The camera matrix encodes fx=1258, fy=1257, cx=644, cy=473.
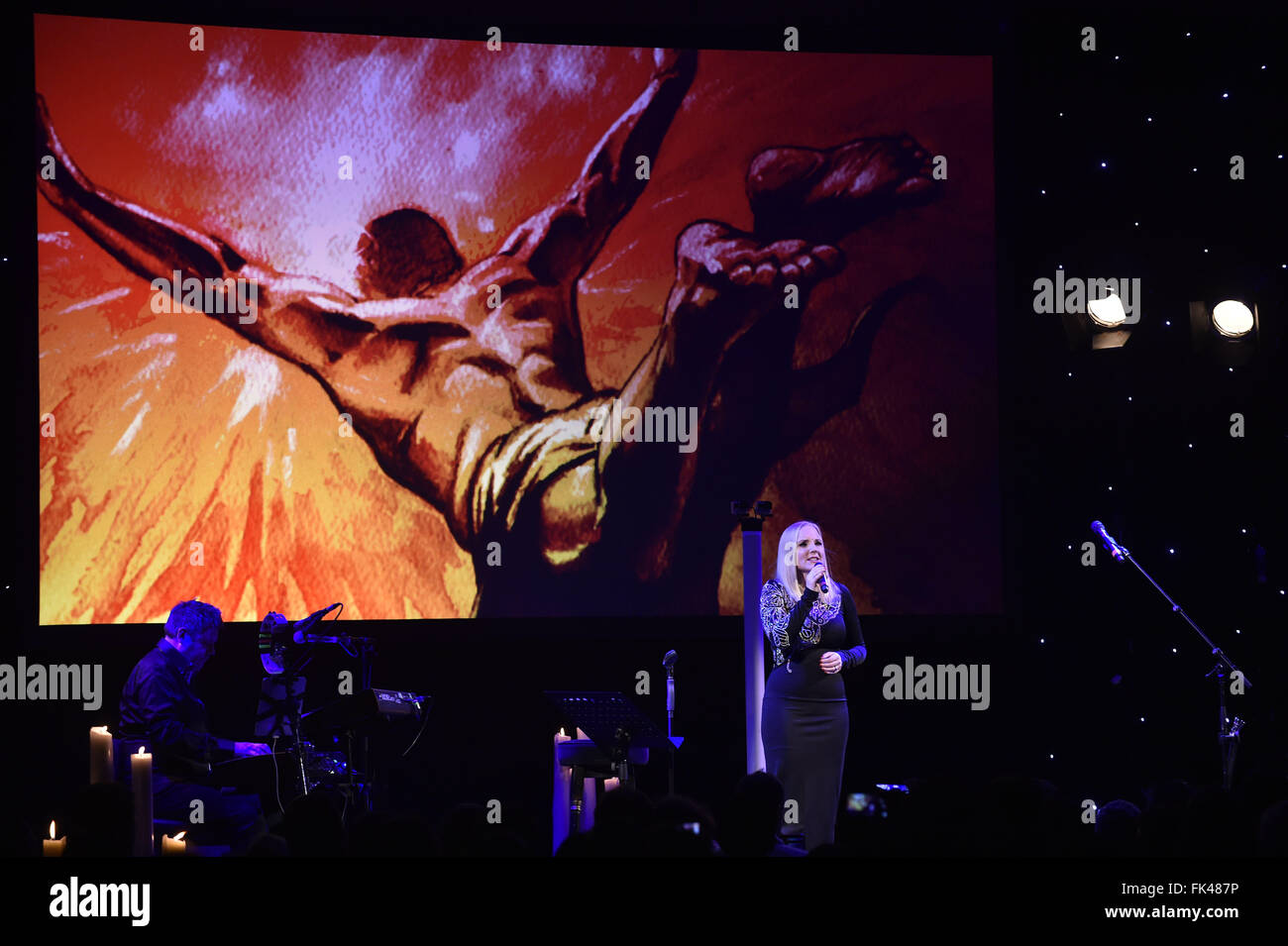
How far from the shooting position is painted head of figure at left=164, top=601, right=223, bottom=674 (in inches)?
206

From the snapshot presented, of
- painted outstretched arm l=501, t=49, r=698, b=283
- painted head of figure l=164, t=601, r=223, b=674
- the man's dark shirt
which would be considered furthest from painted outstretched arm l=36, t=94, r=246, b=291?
the man's dark shirt

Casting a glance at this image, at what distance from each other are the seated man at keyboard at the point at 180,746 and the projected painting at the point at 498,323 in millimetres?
808

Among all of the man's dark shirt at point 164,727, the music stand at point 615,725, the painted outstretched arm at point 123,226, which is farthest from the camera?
the painted outstretched arm at point 123,226

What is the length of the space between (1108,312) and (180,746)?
188 inches

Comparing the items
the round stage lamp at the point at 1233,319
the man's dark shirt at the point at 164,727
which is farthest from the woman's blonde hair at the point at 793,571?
the round stage lamp at the point at 1233,319

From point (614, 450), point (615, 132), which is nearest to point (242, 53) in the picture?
point (615, 132)

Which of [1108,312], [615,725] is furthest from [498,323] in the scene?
[1108,312]

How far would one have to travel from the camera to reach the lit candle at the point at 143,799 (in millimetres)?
3807

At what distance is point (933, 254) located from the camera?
255 inches

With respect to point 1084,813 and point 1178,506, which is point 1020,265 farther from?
point 1084,813

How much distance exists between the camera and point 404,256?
6.17 meters

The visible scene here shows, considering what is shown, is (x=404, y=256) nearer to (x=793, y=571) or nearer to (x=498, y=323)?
(x=498, y=323)

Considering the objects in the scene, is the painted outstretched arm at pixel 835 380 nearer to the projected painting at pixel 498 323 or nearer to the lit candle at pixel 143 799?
the projected painting at pixel 498 323
